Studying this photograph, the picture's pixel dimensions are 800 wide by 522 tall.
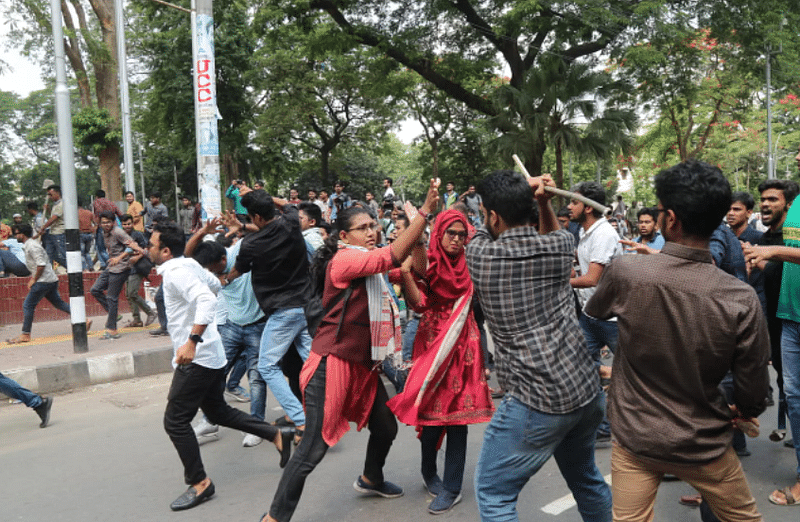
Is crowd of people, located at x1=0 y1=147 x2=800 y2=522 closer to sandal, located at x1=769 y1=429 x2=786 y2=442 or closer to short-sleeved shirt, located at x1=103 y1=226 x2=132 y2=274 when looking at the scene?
sandal, located at x1=769 y1=429 x2=786 y2=442

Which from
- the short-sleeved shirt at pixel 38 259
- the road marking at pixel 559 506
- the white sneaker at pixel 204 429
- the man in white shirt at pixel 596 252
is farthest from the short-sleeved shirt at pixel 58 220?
the road marking at pixel 559 506

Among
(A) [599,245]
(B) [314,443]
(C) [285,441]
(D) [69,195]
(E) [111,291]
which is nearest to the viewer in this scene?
(B) [314,443]

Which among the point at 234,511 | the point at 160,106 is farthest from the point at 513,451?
the point at 160,106

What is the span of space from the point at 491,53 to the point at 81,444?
51.1 feet

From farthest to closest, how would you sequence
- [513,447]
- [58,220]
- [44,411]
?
[58,220]
[44,411]
[513,447]

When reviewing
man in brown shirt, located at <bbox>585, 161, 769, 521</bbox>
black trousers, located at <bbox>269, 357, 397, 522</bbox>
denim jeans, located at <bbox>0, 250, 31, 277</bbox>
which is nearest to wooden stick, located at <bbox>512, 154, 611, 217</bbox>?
man in brown shirt, located at <bbox>585, 161, 769, 521</bbox>

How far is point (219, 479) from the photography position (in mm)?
4242

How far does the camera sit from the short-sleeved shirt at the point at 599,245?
438cm

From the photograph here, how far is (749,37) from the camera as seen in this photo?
51.9ft

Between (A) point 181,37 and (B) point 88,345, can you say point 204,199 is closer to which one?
(B) point 88,345

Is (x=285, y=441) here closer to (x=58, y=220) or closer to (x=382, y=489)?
(x=382, y=489)

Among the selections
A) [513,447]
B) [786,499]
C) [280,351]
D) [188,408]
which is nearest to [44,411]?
[280,351]

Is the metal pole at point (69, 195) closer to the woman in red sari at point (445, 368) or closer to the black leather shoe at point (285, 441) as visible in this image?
the black leather shoe at point (285, 441)

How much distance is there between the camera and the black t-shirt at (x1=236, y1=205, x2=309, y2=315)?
4.58m
